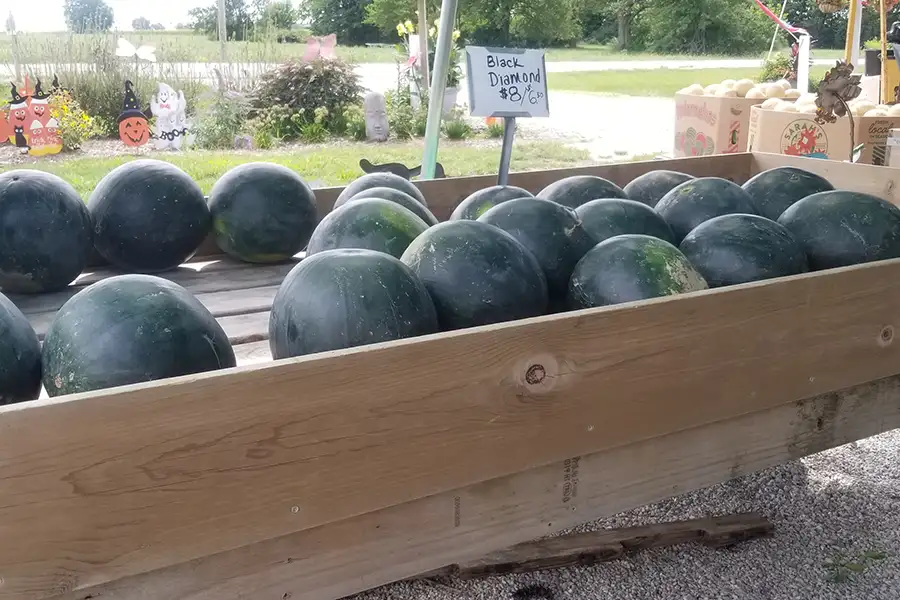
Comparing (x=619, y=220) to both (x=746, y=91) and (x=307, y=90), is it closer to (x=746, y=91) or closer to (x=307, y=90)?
(x=746, y=91)

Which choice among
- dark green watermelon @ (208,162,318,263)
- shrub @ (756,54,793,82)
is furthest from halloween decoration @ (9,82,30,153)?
shrub @ (756,54,793,82)

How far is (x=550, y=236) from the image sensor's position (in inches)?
88.4

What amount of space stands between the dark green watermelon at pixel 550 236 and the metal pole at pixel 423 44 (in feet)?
23.7

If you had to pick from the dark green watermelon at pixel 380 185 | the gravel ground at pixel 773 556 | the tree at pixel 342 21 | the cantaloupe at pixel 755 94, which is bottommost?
the gravel ground at pixel 773 556

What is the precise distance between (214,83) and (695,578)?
11243mm

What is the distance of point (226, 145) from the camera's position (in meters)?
10.6

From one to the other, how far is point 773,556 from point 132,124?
29.0 feet

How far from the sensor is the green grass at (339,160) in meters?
8.02

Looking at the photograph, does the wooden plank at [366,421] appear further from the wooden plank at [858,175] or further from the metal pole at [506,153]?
the wooden plank at [858,175]

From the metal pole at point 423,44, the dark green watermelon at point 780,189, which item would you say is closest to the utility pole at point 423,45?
the metal pole at point 423,44

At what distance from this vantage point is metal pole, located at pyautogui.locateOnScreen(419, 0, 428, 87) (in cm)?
995

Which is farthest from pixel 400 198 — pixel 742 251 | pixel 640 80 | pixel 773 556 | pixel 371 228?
pixel 640 80

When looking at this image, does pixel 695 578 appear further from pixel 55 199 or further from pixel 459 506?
pixel 55 199

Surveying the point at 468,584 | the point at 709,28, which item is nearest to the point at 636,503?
the point at 468,584
